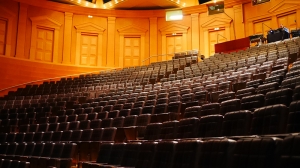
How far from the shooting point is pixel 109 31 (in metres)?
7.32

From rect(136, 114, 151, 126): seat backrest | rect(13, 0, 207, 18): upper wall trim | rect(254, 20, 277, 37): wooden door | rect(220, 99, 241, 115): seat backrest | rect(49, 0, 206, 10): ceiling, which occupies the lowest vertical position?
rect(136, 114, 151, 126): seat backrest

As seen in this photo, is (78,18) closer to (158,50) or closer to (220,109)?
(158,50)

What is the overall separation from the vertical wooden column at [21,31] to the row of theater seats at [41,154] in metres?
4.16

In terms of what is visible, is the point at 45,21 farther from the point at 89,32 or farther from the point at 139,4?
the point at 139,4

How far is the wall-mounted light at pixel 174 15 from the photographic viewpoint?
7.11 m

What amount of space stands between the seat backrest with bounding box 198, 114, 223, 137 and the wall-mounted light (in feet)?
18.7

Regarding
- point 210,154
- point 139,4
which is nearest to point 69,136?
point 210,154

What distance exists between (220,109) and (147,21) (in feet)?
19.3

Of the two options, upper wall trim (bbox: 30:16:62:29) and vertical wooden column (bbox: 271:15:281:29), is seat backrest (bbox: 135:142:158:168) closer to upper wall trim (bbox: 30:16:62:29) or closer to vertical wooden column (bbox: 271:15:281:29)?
vertical wooden column (bbox: 271:15:281:29)

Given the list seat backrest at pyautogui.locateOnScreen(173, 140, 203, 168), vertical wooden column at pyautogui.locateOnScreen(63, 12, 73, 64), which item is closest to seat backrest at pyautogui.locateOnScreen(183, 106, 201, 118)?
seat backrest at pyautogui.locateOnScreen(173, 140, 203, 168)

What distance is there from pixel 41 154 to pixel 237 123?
4.62ft

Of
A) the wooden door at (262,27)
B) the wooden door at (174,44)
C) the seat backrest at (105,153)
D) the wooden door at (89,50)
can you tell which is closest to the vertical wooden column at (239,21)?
the wooden door at (262,27)

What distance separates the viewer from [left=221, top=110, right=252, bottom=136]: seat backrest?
4.76 feet

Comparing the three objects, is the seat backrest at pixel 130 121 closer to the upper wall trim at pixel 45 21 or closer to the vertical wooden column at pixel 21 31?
the vertical wooden column at pixel 21 31
